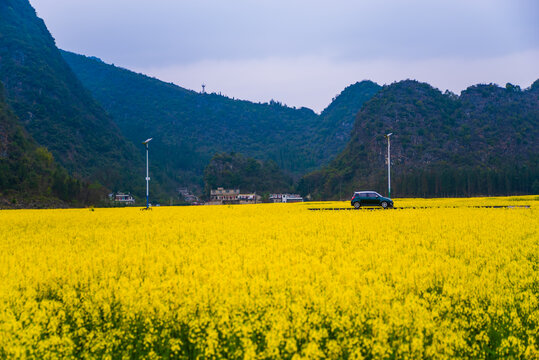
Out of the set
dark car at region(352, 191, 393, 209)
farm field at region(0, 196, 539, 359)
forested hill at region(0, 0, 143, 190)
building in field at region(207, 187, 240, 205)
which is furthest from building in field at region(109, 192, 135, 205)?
farm field at region(0, 196, 539, 359)

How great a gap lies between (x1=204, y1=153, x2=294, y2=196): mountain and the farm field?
176860 mm

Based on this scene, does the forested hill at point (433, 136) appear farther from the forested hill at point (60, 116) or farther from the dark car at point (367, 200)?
the forested hill at point (60, 116)

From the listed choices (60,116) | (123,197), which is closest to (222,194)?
(123,197)

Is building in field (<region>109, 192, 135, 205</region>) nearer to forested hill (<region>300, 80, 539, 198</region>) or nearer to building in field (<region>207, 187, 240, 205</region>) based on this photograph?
building in field (<region>207, 187, 240, 205</region>)

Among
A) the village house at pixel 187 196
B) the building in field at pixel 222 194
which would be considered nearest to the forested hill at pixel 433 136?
the building in field at pixel 222 194

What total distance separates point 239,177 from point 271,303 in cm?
18839

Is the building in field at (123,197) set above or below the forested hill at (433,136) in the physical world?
below

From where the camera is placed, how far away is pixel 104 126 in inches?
7416

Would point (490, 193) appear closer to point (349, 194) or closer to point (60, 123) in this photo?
point (349, 194)

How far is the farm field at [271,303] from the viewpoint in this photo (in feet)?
20.4

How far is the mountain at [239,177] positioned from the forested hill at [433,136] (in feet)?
107

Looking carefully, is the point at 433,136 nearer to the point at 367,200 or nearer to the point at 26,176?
the point at 26,176

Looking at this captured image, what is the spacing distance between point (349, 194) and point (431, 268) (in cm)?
12555

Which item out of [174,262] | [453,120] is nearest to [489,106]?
[453,120]
